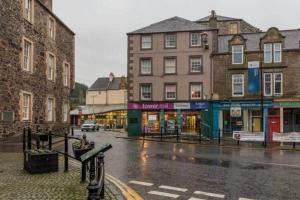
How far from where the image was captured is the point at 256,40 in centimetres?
3762

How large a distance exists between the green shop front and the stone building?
7.93 ft

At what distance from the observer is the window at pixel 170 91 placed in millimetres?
39188

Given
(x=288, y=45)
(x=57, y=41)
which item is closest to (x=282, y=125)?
(x=288, y=45)

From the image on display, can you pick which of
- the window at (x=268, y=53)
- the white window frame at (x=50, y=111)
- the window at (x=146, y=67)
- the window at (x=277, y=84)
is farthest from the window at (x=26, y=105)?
the window at (x=277, y=84)

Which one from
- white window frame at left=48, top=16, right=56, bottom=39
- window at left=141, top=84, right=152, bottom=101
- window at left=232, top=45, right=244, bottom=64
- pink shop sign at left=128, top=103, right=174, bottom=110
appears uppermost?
white window frame at left=48, top=16, right=56, bottom=39

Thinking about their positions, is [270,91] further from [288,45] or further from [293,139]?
[293,139]

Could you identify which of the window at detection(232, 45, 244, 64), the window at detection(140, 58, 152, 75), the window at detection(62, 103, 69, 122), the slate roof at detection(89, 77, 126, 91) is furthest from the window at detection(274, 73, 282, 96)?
the slate roof at detection(89, 77, 126, 91)

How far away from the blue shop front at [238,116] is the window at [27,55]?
18.6m

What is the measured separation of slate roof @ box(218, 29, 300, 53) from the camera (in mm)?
35688

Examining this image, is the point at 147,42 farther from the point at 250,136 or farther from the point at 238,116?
the point at 250,136

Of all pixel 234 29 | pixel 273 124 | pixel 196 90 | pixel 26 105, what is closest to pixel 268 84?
pixel 273 124

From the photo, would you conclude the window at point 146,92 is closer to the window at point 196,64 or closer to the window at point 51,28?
the window at point 196,64

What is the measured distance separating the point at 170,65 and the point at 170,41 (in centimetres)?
257

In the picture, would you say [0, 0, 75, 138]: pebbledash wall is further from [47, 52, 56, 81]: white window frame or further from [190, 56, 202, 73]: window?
[190, 56, 202, 73]: window
